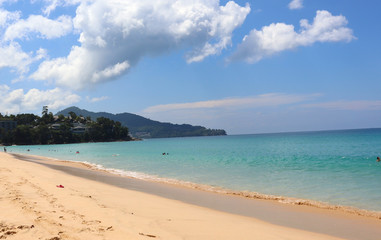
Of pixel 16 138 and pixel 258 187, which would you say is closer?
Result: pixel 258 187

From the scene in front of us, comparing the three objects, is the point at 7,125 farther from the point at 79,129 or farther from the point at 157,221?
the point at 157,221

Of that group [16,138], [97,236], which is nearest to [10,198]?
[97,236]

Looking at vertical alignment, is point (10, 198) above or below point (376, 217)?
above

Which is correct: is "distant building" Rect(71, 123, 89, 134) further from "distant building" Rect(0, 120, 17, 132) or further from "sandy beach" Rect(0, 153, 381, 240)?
"sandy beach" Rect(0, 153, 381, 240)

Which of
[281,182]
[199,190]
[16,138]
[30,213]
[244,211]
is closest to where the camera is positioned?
[30,213]

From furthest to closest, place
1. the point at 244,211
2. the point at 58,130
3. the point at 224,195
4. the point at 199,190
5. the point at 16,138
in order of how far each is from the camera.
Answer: the point at 58,130, the point at 16,138, the point at 199,190, the point at 224,195, the point at 244,211

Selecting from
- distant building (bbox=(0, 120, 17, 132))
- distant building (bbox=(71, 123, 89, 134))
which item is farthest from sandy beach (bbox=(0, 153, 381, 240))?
distant building (bbox=(71, 123, 89, 134))

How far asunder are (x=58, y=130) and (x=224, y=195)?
524ft

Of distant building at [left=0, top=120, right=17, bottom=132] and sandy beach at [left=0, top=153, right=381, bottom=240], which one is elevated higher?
distant building at [left=0, top=120, right=17, bottom=132]

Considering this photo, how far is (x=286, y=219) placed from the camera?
955 cm

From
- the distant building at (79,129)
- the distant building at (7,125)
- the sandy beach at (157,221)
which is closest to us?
the sandy beach at (157,221)

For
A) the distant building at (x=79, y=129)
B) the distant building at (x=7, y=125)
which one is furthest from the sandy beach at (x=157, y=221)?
the distant building at (x=79, y=129)

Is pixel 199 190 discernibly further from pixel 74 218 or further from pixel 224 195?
pixel 74 218

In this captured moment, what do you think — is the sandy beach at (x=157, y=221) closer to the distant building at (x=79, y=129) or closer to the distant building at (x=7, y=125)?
the distant building at (x=7, y=125)
